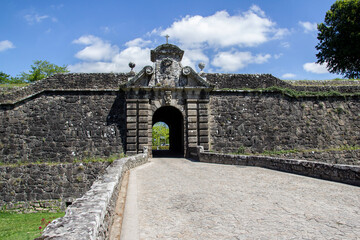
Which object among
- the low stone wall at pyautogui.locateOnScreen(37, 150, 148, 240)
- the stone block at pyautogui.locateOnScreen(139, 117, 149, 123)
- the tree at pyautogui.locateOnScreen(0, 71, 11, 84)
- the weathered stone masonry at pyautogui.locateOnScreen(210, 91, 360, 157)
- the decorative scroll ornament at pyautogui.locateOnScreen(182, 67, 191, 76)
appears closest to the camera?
the low stone wall at pyautogui.locateOnScreen(37, 150, 148, 240)

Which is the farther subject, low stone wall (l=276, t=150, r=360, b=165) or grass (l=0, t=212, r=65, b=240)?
low stone wall (l=276, t=150, r=360, b=165)

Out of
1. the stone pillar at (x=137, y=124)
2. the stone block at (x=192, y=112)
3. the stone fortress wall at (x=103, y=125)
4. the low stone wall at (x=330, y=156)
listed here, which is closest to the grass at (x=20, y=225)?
the stone fortress wall at (x=103, y=125)

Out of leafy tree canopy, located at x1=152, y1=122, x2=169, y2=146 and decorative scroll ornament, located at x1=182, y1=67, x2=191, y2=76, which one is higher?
decorative scroll ornament, located at x1=182, y1=67, x2=191, y2=76

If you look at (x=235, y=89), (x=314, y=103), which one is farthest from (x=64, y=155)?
(x=314, y=103)

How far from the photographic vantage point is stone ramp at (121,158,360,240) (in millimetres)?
3381

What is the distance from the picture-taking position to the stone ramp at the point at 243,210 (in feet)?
11.1

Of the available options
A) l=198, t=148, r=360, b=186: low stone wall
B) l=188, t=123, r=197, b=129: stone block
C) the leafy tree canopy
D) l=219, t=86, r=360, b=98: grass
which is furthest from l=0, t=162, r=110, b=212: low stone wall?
the leafy tree canopy

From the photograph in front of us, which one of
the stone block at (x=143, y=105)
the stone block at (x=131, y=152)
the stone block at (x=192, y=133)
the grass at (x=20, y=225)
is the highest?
the stone block at (x=143, y=105)

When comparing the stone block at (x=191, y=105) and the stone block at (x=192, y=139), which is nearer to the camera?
the stone block at (x=192, y=139)

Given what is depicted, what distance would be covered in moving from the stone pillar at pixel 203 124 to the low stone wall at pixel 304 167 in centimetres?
258

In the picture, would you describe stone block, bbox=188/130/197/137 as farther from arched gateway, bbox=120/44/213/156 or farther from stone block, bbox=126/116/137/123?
stone block, bbox=126/116/137/123

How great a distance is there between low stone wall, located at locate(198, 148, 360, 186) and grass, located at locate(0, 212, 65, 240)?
7.02 meters

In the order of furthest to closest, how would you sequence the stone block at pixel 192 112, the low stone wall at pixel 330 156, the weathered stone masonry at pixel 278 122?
the weathered stone masonry at pixel 278 122
the low stone wall at pixel 330 156
the stone block at pixel 192 112

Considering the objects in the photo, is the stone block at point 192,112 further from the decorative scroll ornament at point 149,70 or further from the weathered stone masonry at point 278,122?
the decorative scroll ornament at point 149,70
